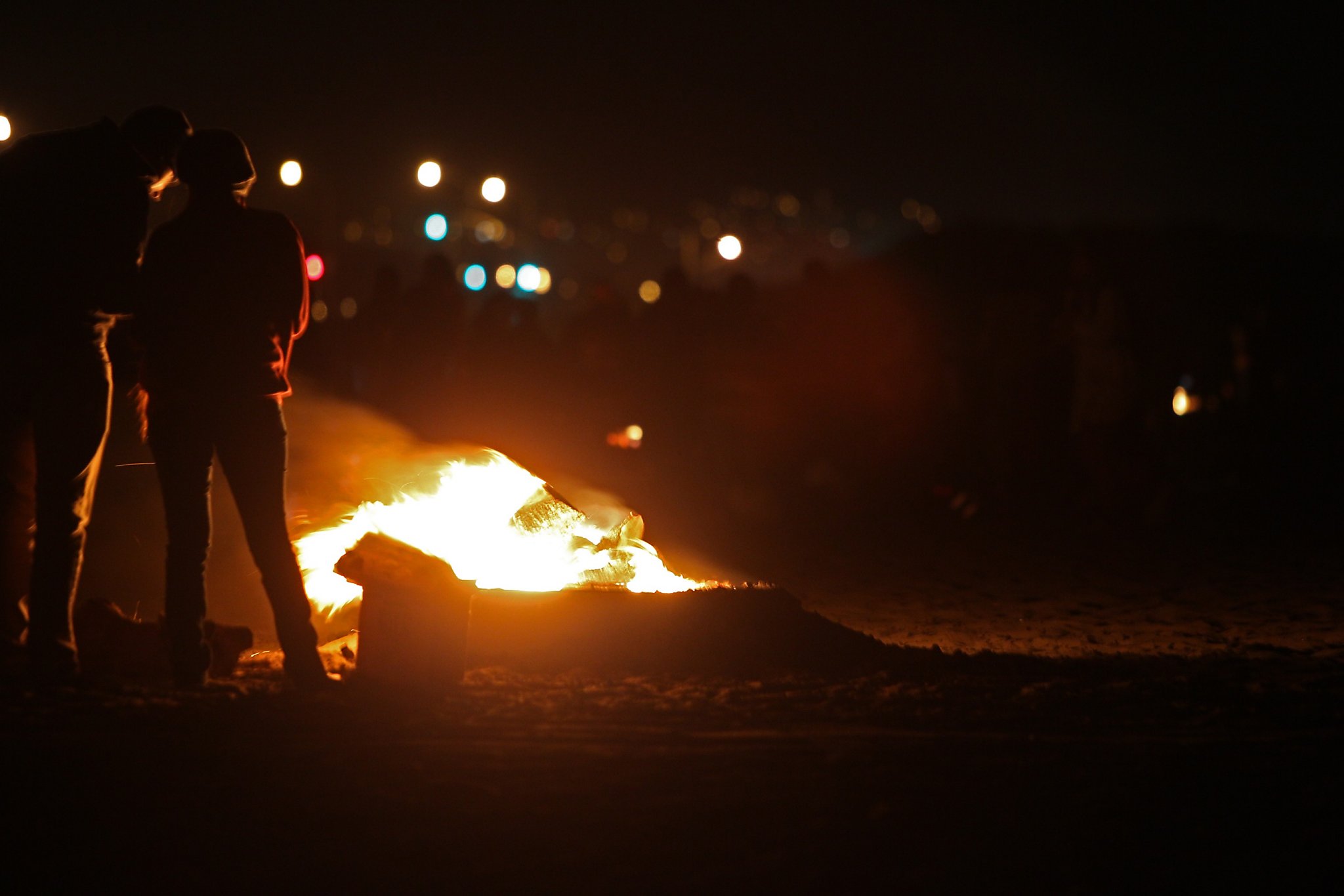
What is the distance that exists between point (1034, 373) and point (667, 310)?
476 centimetres

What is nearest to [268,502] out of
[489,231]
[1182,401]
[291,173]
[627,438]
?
[627,438]

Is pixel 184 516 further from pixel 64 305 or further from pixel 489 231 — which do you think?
pixel 489 231

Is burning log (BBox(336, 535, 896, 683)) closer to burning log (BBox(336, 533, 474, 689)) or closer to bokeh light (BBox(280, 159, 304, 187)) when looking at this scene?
burning log (BBox(336, 533, 474, 689))

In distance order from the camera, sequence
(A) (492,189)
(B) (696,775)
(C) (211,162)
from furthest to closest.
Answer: (A) (492,189) < (C) (211,162) < (B) (696,775)

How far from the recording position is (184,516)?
516cm

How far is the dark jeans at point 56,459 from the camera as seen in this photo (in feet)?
16.8

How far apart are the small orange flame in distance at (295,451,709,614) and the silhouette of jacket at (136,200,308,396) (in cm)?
180

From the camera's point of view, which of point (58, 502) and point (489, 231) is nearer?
point (58, 502)

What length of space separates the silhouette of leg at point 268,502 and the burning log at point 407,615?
290 mm

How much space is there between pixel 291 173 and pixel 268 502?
11.5 meters

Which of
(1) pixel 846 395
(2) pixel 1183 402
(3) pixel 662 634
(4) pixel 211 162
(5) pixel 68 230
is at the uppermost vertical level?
(2) pixel 1183 402

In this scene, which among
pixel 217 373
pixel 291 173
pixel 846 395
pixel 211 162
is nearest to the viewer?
pixel 217 373

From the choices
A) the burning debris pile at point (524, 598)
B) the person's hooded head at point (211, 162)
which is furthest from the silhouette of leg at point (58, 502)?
the burning debris pile at point (524, 598)

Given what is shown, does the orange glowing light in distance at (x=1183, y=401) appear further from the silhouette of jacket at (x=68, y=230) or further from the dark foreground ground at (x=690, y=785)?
the silhouette of jacket at (x=68, y=230)
